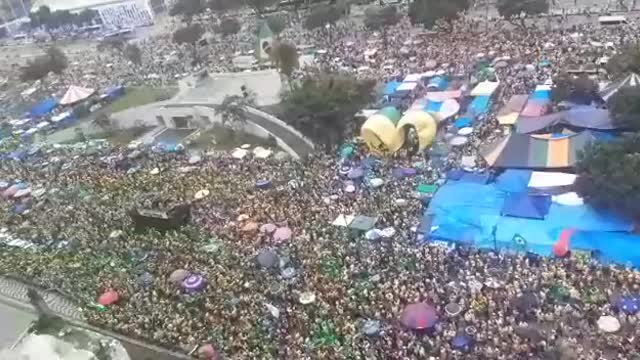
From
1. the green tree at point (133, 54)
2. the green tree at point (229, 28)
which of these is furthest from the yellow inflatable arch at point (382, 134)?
the green tree at point (133, 54)

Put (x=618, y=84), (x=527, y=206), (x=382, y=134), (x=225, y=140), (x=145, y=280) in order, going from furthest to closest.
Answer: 1. (x=225, y=140)
2. (x=382, y=134)
3. (x=618, y=84)
4. (x=145, y=280)
5. (x=527, y=206)

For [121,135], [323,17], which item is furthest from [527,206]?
[323,17]

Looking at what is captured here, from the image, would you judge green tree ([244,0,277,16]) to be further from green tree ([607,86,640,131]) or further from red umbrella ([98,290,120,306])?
red umbrella ([98,290,120,306])

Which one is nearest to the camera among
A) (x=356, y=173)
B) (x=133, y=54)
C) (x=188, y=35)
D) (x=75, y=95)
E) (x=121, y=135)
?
(x=356, y=173)

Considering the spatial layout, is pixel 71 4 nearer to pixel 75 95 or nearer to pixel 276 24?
pixel 75 95

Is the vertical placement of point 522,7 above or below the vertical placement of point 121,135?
above

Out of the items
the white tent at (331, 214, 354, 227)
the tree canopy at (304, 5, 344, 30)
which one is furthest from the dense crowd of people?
the tree canopy at (304, 5, 344, 30)

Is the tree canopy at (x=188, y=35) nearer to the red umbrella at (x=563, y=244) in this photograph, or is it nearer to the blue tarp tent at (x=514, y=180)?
the blue tarp tent at (x=514, y=180)
